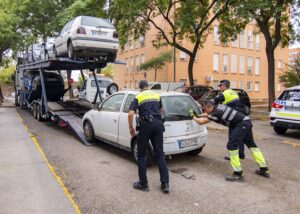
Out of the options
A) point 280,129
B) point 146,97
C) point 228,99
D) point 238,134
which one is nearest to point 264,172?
point 238,134

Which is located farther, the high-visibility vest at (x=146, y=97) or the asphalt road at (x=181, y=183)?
the high-visibility vest at (x=146, y=97)

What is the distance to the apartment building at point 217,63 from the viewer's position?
38.5 m

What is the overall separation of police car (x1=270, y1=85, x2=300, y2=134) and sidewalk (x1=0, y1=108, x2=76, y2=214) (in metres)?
7.15

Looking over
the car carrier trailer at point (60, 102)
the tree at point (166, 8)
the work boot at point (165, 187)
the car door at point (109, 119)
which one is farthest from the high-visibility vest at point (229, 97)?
the tree at point (166, 8)

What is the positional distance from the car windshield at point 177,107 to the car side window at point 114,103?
126cm

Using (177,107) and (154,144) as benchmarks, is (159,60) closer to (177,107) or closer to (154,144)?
(177,107)

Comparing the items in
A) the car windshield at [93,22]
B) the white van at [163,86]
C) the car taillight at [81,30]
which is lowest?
the white van at [163,86]

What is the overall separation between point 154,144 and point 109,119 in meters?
2.61

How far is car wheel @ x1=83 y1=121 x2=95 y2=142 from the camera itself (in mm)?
9042

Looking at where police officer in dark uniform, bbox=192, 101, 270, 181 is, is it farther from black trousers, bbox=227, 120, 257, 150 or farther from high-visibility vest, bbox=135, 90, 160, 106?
high-visibility vest, bbox=135, 90, 160, 106

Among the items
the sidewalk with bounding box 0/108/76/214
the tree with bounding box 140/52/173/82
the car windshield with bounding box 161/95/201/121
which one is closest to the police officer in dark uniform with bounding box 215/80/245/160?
the car windshield with bounding box 161/95/201/121

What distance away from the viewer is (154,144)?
223 inches

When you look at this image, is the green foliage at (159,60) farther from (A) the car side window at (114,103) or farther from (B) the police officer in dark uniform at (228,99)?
(B) the police officer in dark uniform at (228,99)

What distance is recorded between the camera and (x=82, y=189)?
18.4 ft
